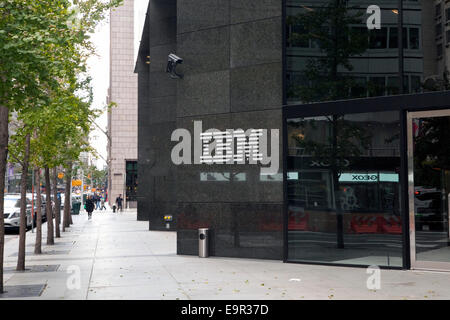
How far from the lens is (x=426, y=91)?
508 inches

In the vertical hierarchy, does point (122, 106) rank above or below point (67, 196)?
above

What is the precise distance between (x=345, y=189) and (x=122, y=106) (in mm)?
68208

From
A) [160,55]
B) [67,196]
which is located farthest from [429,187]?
[67,196]

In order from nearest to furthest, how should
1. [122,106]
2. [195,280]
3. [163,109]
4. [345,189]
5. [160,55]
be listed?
[195,280]
[345,189]
[163,109]
[160,55]
[122,106]

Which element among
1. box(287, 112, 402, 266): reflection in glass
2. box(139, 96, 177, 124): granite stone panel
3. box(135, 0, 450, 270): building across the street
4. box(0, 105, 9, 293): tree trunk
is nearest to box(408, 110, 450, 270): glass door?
box(135, 0, 450, 270): building across the street

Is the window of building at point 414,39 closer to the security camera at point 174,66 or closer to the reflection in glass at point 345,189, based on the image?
the reflection in glass at point 345,189

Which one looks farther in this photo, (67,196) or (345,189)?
(67,196)

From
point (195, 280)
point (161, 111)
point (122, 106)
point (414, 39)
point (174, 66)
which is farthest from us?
point (122, 106)

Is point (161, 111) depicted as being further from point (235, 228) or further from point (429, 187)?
point (429, 187)

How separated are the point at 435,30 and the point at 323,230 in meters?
5.15

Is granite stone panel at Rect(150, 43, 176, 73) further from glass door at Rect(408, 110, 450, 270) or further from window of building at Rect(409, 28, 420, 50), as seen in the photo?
glass door at Rect(408, 110, 450, 270)

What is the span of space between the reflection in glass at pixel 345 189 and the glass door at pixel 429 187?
35 centimetres

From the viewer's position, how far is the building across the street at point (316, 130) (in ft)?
42.7

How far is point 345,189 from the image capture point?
1364 centimetres
